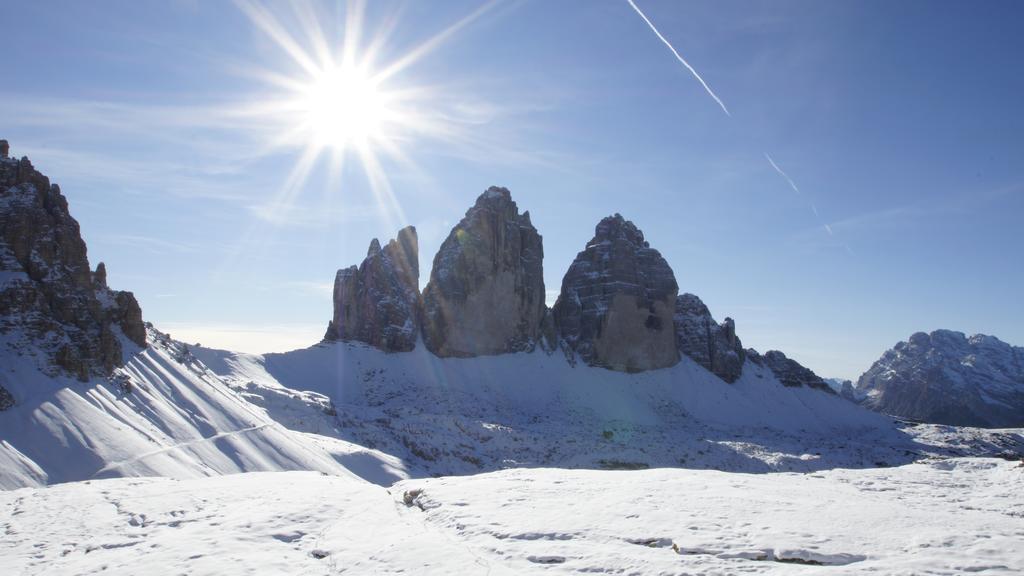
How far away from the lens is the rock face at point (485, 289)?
81.6 m

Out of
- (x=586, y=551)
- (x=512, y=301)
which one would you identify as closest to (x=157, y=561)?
(x=586, y=551)

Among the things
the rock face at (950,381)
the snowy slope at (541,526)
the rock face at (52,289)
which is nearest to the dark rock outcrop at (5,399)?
the rock face at (52,289)

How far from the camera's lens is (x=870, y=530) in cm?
1220

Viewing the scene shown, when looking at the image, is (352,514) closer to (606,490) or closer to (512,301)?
(606,490)

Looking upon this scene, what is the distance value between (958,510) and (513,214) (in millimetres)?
78729

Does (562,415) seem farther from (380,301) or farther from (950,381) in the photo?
(950,381)

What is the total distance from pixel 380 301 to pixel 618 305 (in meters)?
35.5

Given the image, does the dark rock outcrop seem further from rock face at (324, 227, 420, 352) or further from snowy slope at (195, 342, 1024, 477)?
rock face at (324, 227, 420, 352)

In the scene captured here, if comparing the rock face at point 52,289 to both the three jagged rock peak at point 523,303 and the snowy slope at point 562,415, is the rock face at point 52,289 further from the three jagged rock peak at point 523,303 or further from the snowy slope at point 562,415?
the three jagged rock peak at point 523,303

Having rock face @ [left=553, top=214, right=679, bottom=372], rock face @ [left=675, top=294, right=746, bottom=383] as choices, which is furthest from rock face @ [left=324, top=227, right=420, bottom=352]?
rock face @ [left=675, top=294, right=746, bottom=383]

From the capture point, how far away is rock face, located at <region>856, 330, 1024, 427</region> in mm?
138250

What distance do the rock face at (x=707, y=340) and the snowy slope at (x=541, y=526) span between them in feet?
237

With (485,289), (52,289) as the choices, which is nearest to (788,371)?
(485,289)

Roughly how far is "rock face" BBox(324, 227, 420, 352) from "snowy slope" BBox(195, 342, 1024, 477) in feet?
8.05
